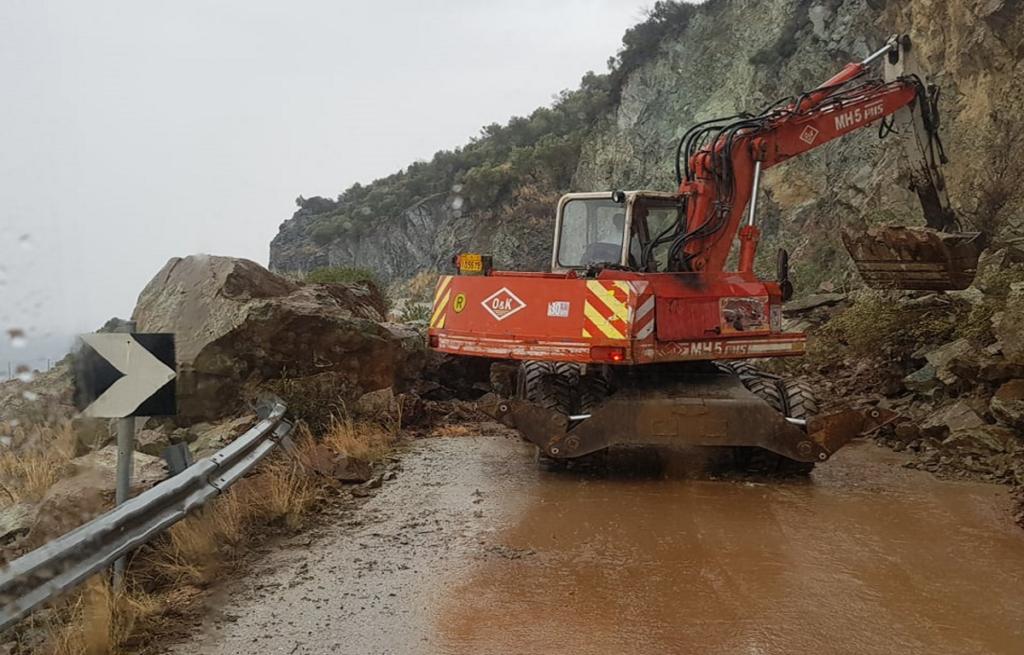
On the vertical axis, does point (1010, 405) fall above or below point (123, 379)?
below

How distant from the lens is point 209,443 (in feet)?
24.2

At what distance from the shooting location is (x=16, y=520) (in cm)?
534

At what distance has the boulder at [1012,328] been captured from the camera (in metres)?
7.78

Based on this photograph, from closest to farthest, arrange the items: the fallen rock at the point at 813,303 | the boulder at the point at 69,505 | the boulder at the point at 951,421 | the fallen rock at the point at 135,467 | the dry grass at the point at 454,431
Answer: the boulder at the point at 69,505 → the fallen rock at the point at 135,467 → the boulder at the point at 951,421 → the dry grass at the point at 454,431 → the fallen rock at the point at 813,303

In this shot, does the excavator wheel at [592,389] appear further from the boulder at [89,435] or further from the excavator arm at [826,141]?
the boulder at [89,435]

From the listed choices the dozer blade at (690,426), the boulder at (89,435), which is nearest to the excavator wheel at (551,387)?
the dozer blade at (690,426)

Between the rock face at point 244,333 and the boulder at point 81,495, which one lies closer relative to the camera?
the boulder at point 81,495

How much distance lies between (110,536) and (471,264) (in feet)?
15.4

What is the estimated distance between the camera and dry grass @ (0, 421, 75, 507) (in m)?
6.18

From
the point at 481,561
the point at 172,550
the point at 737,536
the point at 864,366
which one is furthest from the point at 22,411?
the point at 864,366

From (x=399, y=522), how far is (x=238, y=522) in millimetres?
1102

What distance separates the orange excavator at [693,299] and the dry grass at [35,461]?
136 inches

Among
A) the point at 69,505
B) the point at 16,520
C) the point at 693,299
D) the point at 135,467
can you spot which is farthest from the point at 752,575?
the point at 16,520

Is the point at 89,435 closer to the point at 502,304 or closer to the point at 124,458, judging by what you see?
the point at 124,458
